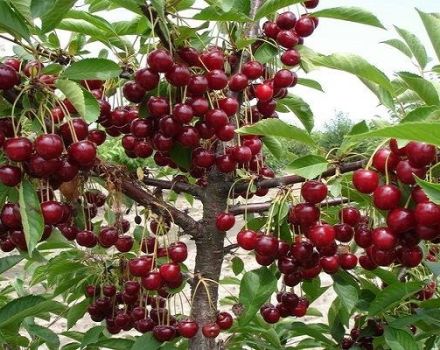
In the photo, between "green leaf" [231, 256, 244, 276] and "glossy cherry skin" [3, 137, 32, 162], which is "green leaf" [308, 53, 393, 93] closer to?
"glossy cherry skin" [3, 137, 32, 162]

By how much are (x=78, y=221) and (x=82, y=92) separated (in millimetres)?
489

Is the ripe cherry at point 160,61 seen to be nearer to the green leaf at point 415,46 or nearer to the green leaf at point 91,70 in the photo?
the green leaf at point 91,70

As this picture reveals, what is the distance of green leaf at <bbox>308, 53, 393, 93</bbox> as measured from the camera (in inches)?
41.3

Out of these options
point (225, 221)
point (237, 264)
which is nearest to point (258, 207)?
point (225, 221)

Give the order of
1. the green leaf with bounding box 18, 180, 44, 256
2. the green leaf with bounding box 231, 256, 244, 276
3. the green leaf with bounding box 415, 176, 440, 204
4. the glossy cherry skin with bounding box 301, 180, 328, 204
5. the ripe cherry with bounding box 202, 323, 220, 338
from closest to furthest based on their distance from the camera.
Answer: the green leaf with bounding box 415, 176, 440, 204
the green leaf with bounding box 18, 180, 44, 256
the glossy cherry skin with bounding box 301, 180, 328, 204
the ripe cherry with bounding box 202, 323, 220, 338
the green leaf with bounding box 231, 256, 244, 276

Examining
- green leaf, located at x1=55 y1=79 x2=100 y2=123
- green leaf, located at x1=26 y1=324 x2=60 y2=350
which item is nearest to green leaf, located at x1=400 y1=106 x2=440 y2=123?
green leaf, located at x1=55 y1=79 x2=100 y2=123

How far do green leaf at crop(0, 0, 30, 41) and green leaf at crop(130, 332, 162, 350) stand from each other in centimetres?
78

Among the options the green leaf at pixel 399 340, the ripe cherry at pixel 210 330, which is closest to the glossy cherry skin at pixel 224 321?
the ripe cherry at pixel 210 330

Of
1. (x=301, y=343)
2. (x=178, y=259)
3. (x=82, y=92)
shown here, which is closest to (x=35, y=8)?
(x=82, y=92)

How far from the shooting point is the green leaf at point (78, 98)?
3.39 ft

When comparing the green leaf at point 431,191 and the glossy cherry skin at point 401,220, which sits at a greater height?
the green leaf at point 431,191

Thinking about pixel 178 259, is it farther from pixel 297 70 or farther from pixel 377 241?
pixel 297 70

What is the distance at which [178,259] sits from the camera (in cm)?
136

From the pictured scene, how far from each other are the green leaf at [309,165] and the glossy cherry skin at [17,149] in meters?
0.49
